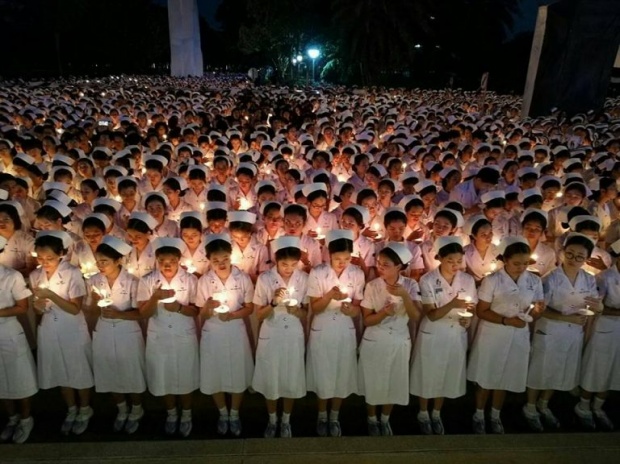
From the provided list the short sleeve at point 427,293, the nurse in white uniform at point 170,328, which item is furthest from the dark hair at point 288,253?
the short sleeve at point 427,293

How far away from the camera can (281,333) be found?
13.7 feet

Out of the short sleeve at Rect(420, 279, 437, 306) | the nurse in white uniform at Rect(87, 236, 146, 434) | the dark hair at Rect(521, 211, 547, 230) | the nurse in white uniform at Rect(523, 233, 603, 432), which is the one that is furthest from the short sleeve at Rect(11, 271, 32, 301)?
the dark hair at Rect(521, 211, 547, 230)

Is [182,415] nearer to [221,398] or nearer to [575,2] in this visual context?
[221,398]

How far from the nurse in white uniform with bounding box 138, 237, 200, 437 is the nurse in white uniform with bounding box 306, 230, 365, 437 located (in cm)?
101

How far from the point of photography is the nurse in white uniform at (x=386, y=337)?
13.3 ft

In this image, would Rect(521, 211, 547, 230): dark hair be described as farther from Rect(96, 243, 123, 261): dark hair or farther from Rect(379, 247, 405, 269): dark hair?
Rect(96, 243, 123, 261): dark hair

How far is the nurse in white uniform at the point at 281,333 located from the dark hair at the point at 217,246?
0.38 metres

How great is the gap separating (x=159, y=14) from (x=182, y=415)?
6632cm

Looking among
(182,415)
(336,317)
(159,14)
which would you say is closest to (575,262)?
(336,317)

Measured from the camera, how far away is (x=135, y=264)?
497 centimetres

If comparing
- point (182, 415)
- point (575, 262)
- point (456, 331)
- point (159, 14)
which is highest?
point (159, 14)

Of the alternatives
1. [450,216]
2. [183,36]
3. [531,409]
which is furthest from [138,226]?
[183,36]

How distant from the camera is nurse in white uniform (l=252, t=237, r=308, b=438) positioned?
4.17 metres

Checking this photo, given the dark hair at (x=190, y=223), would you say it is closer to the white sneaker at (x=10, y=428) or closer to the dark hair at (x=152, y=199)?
the dark hair at (x=152, y=199)
